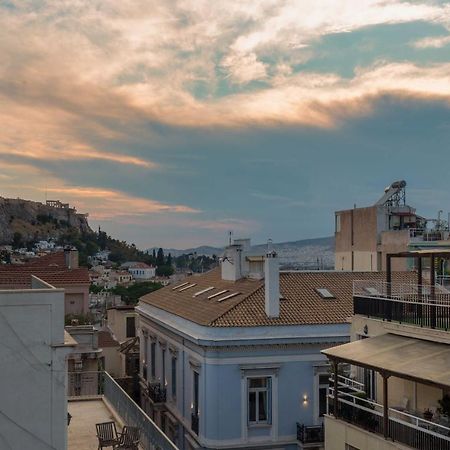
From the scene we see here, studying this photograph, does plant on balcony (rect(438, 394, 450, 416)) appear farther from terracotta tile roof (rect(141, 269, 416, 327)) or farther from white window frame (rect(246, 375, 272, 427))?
white window frame (rect(246, 375, 272, 427))

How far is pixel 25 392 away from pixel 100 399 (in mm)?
9067

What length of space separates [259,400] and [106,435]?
40.0 feet

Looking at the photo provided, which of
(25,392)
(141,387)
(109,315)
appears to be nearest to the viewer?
(25,392)

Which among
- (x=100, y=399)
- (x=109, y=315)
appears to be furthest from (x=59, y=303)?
(x=109, y=315)

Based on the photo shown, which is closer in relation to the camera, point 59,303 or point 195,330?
point 59,303

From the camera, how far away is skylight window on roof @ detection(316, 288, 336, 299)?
29.8 metres

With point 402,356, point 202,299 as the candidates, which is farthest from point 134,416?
point 202,299

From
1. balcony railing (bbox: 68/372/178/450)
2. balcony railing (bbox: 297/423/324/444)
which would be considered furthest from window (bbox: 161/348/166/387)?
balcony railing (bbox: 68/372/178/450)

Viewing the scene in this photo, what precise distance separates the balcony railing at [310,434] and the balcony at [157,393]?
30.0ft

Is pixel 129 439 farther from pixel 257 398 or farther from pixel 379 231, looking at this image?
pixel 379 231

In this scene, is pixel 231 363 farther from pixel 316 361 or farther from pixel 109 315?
pixel 109 315

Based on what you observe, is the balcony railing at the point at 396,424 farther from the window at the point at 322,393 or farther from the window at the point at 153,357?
the window at the point at 153,357

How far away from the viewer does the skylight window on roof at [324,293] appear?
97.8ft

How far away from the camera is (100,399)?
65.9 ft
